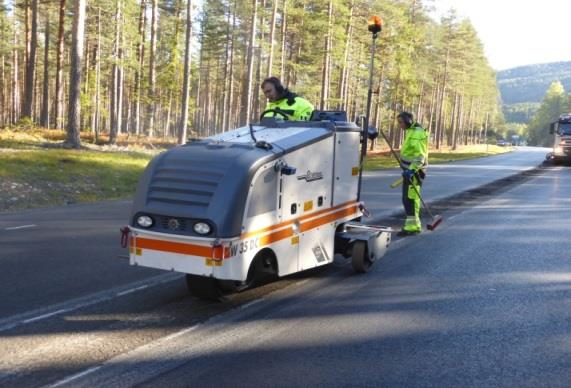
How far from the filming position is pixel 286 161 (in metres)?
5.68

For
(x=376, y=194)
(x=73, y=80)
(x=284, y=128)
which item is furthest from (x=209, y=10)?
(x=284, y=128)

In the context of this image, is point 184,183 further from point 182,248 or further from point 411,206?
point 411,206

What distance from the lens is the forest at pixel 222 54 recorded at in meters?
31.5

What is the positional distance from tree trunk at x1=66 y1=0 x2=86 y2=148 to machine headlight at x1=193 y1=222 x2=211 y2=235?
15.9 metres

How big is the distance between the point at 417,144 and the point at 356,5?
30.0m

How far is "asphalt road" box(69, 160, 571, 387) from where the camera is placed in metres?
4.09

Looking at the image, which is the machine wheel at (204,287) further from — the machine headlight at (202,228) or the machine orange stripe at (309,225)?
the machine headlight at (202,228)

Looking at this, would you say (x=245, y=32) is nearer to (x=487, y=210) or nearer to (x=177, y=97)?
(x=177, y=97)

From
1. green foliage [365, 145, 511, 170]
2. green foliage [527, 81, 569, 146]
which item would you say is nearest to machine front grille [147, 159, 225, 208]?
green foliage [365, 145, 511, 170]

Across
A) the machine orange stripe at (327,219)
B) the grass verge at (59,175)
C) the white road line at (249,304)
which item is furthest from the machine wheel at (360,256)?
the grass verge at (59,175)

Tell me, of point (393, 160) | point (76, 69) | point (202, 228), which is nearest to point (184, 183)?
point (202, 228)

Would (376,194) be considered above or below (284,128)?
below

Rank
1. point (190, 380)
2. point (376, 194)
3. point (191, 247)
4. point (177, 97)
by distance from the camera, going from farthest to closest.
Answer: point (177, 97) < point (376, 194) < point (191, 247) < point (190, 380)

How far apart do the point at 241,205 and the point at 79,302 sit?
2100mm
